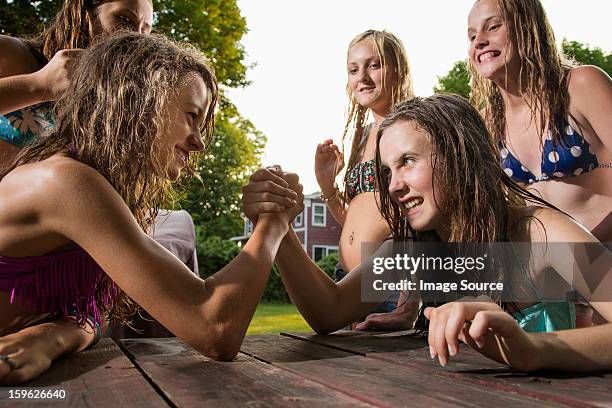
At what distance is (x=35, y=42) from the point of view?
271cm

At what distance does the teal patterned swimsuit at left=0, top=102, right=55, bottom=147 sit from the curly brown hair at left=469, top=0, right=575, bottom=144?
6.68 feet

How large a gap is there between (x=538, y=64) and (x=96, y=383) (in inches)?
90.2

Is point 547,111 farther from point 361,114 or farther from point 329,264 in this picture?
point 329,264

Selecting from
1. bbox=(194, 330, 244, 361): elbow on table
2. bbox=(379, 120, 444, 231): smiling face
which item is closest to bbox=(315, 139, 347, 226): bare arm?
bbox=(379, 120, 444, 231): smiling face

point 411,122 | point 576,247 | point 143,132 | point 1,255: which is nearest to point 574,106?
point 411,122

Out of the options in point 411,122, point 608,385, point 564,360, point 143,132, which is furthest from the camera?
point 411,122

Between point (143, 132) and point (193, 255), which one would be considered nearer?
point (143, 132)

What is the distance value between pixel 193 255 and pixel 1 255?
6.36ft

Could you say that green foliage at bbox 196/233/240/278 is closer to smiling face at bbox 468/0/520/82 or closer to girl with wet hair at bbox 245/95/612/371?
smiling face at bbox 468/0/520/82

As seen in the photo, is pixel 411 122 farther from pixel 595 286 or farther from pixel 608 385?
pixel 608 385

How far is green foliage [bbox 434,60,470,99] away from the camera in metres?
25.0

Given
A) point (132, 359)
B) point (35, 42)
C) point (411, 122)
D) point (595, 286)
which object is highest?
point (35, 42)

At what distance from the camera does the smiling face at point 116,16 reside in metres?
2.57

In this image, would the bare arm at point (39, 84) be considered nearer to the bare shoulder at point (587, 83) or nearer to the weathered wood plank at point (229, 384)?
the weathered wood plank at point (229, 384)
